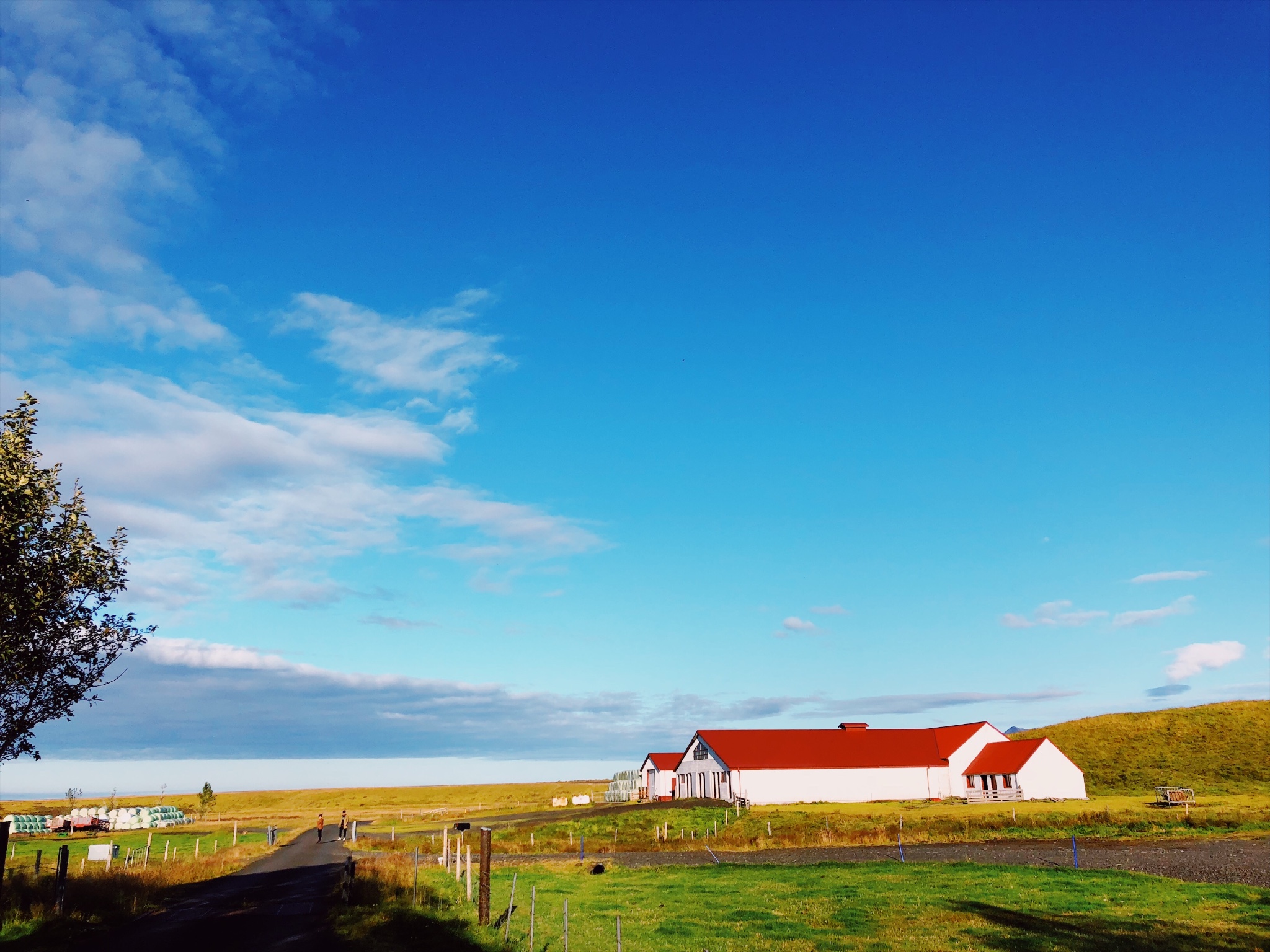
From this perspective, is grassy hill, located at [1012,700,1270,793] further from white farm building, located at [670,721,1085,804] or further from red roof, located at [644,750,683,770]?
red roof, located at [644,750,683,770]

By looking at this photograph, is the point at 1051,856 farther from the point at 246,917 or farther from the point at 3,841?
the point at 3,841

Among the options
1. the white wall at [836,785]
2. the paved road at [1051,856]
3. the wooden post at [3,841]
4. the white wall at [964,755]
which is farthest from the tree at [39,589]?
the white wall at [964,755]

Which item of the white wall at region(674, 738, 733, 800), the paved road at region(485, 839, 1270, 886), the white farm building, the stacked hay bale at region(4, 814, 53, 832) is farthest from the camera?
the stacked hay bale at region(4, 814, 53, 832)

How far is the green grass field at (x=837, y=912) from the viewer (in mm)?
22562

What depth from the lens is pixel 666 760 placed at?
98312 mm

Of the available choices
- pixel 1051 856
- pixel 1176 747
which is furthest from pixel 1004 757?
pixel 1051 856

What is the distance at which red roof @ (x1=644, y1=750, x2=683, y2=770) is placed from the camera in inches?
3819

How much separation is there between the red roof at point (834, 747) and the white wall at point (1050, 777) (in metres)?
8.90

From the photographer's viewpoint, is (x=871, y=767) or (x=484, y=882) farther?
(x=871, y=767)

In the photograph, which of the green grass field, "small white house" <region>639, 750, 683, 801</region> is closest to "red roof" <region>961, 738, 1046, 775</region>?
"small white house" <region>639, 750, 683, 801</region>

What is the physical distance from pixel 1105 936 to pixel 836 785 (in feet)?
202

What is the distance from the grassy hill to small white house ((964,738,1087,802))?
236 inches

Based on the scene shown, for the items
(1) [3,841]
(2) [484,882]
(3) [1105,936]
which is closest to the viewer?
(3) [1105,936]

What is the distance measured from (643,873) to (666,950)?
20.2 meters
